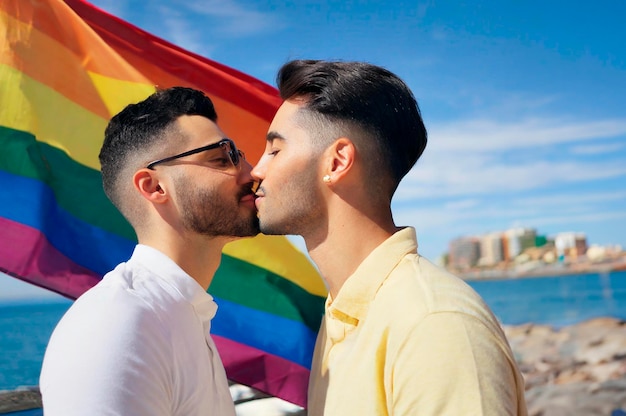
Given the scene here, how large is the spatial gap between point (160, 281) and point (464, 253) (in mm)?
89591

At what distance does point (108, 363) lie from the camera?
6.85ft

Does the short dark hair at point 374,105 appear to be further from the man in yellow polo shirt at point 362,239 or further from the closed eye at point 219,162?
the closed eye at point 219,162

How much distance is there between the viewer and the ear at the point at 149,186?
282 cm

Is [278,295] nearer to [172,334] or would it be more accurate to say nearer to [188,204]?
[188,204]

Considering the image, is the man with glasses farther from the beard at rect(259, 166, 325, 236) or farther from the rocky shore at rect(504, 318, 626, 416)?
the rocky shore at rect(504, 318, 626, 416)

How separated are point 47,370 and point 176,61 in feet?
8.65

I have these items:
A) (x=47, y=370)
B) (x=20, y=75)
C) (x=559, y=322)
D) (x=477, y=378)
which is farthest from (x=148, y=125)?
(x=559, y=322)

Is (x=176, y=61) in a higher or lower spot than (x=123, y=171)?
higher

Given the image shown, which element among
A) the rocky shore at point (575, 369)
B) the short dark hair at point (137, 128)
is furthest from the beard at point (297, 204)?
the rocky shore at point (575, 369)

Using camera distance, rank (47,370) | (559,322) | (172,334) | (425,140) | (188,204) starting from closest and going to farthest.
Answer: (47,370) → (172,334) → (425,140) → (188,204) → (559,322)

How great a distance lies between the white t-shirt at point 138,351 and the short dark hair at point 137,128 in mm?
447

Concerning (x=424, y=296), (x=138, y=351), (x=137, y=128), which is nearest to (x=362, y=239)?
(x=424, y=296)

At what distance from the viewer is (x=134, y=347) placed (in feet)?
7.11

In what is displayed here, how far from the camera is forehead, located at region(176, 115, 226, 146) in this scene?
9.64 ft
